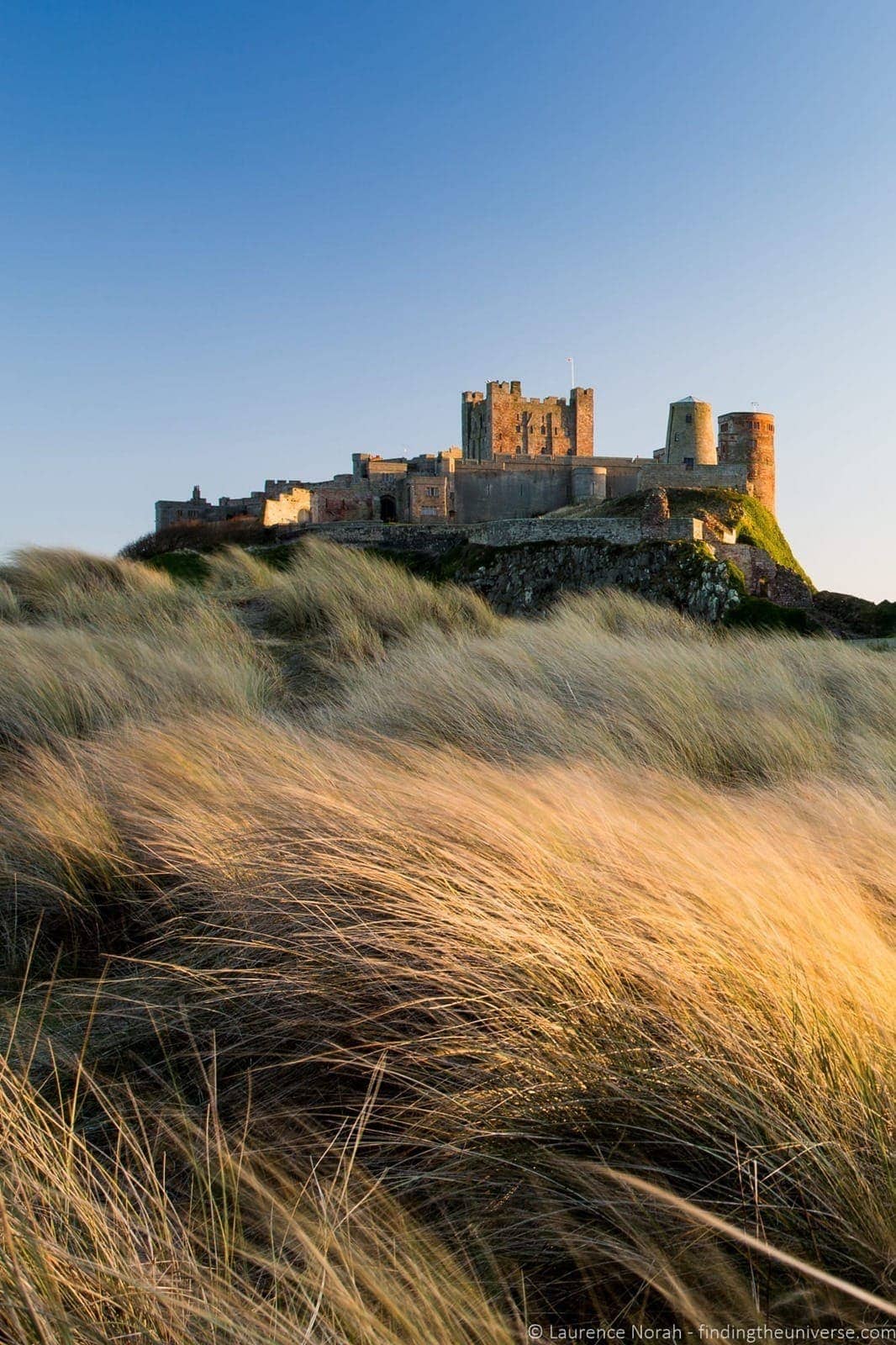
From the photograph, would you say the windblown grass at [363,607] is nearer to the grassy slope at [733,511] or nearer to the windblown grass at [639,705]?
the windblown grass at [639,705]

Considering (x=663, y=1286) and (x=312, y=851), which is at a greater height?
(x=312, y=851)

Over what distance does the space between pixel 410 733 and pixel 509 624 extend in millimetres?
4205

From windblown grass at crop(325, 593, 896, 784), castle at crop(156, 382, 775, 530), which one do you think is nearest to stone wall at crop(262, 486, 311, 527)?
castle at crop(156, 382, 775, 530)

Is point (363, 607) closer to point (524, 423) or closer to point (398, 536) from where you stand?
point (398, 536)

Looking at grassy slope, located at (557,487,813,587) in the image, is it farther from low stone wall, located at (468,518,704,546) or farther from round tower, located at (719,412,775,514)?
low stone wall, located at (468,518,704,546)

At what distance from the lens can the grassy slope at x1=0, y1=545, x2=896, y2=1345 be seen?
1.19 m

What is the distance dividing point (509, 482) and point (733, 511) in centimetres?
1093

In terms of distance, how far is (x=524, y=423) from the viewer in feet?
142

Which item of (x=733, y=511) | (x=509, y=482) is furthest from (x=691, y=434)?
(x=733, y=511)

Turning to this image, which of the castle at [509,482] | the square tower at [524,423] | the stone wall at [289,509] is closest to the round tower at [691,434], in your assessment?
the castle at [509,482]

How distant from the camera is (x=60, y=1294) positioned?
1.09m

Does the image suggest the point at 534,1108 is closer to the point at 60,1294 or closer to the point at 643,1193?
the point at 643,1193

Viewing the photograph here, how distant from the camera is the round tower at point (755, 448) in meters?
23.8

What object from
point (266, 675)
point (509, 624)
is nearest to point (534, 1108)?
point (266, 675)
